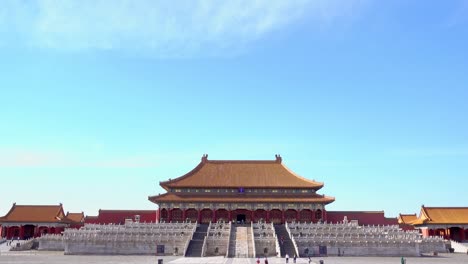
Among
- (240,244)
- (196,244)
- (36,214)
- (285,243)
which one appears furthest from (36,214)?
(285,243)

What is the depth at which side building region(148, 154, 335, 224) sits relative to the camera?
63928 mm

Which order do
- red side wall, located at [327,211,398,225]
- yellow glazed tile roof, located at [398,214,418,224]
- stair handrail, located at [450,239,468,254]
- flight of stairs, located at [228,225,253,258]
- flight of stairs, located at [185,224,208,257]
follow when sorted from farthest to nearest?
yellow glazed tile roof, located at [398,214,418,224] → red side wall, located at [327,211,398,225] → stair handrail, located at [450,239,468,254] → flight of stairs, located at [185,224,208,257] → flight of stairs, located at [228,225,253,258]

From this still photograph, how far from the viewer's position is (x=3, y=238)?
211ft

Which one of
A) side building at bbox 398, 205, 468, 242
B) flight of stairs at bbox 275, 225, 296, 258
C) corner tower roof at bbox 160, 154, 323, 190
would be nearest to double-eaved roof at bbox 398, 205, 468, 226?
side building at bbox 398, 205, 468, 242

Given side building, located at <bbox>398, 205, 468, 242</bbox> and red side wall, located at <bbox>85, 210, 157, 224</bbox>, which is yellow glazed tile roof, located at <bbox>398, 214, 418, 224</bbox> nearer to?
side building, located at <bbox>398, 205, 468, 242</bbox>

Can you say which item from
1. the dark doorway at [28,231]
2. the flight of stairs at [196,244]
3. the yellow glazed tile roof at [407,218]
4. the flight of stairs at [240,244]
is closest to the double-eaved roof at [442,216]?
the yellow glazed tile roof at [407,218]

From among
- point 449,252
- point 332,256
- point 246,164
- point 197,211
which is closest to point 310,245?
point 332,256

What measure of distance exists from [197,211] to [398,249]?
28.4 metres

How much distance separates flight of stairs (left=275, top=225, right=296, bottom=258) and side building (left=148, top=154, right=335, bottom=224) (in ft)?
33.3

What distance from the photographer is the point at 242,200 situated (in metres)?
63.9

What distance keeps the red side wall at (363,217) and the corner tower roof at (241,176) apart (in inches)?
191

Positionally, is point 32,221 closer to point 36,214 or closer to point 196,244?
point 36,214

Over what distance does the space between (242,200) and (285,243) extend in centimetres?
1802

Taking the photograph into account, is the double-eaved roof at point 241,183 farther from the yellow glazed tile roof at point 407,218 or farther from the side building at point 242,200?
the yellow glazed tile roof at point 407,218
